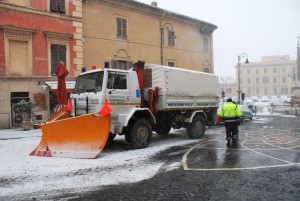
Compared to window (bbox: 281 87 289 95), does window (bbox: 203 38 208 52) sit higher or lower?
higher

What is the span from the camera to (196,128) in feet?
39.9

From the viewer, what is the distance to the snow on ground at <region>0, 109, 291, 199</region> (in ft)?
19.2

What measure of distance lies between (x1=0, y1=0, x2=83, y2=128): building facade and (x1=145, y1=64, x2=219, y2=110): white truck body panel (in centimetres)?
933

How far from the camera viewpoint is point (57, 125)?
28.6 feet

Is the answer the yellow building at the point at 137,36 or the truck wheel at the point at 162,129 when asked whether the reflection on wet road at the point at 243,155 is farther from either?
the yellow building at the point at 137,36

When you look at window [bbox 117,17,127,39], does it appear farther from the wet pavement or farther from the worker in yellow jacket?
the wet pavement

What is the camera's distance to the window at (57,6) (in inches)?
730

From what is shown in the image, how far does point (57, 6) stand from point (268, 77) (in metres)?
86.7

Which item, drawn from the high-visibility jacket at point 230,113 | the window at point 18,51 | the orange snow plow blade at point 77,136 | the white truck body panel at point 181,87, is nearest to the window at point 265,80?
the white truck body panel at point 181,87

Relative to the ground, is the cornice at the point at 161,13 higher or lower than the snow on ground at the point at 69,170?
higher

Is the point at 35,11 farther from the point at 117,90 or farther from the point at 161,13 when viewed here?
the point at 117,90

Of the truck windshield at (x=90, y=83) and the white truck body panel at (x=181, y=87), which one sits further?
the white truck body panel at (x=181, y=87)

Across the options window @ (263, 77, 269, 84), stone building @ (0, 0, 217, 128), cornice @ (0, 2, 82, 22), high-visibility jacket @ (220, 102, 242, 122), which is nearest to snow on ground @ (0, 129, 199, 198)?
high-visibility jacket @ (220, 102, 242, 122)

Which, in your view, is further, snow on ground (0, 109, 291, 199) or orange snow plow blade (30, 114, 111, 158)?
orange snow plow blade (30, 114, 111, 158)
